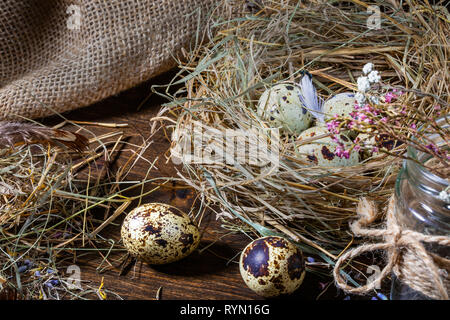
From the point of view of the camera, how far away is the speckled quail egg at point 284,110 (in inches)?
51.8

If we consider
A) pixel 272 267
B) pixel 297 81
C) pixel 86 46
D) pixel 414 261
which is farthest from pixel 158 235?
pixel 86 46

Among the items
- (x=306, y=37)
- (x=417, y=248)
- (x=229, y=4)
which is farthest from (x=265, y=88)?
(x=417, y=248)

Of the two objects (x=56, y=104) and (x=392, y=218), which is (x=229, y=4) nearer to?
(x=56, y=104)

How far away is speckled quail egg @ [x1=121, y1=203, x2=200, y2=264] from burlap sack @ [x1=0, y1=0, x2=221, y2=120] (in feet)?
2.28

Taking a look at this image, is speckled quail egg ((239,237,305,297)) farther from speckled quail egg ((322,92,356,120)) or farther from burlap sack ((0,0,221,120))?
burlap sack ((0,0,221,120))

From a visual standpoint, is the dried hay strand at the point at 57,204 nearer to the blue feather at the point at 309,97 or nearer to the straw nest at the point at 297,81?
the straw nest at the point at 297,81

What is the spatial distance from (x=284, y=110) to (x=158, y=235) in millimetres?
490

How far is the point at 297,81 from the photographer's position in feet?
4.90

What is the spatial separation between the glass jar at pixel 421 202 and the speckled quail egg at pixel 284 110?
47 centimetres

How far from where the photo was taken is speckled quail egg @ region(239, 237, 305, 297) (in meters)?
1.02

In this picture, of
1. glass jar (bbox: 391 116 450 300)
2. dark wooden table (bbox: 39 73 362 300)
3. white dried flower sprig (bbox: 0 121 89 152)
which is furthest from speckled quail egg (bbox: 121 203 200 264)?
glass jar (bbox: 391 116 450 300)

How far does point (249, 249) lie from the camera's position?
1062 mm

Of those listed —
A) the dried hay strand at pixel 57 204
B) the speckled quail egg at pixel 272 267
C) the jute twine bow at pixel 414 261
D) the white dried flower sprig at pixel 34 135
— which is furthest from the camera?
the white dried flower sprig at pixel 34 135

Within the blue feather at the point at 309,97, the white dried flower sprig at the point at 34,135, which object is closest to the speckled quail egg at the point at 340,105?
the blue feather at the point at 309,97
